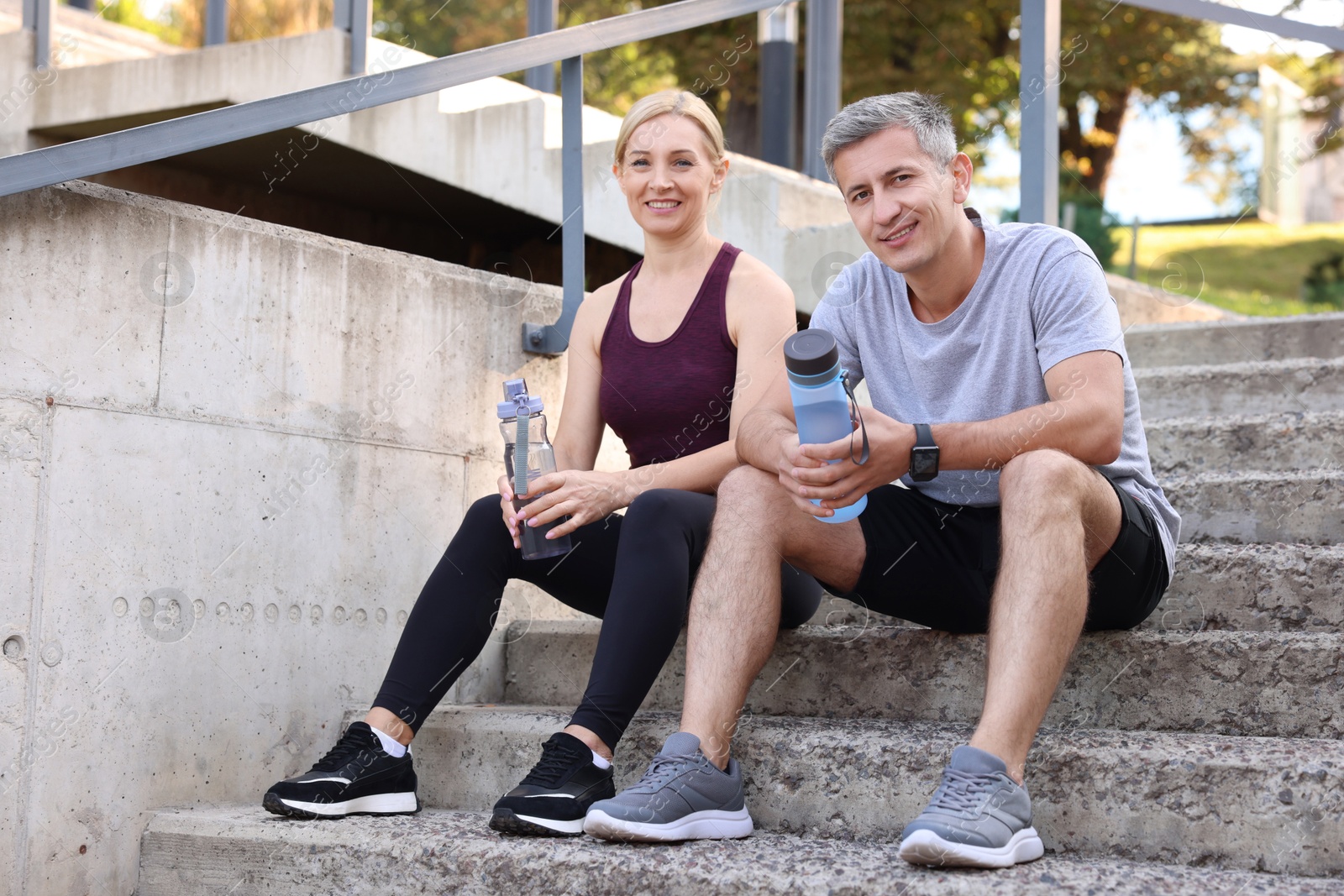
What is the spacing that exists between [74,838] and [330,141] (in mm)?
2543

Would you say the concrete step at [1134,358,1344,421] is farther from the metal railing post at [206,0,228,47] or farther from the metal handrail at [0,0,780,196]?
the metal railing post at [206,0,228,47]

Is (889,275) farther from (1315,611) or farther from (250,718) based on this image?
(250,718)

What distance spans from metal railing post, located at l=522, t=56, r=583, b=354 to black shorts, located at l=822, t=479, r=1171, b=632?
3.66 ft

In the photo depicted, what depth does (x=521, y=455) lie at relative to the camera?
2.62 metres

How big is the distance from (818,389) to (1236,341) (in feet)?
7.69

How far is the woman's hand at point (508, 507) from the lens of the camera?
94.3 inches

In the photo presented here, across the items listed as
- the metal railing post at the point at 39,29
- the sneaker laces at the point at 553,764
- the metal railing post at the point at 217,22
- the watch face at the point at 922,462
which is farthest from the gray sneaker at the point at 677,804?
the metal railing post at the point at 217,22

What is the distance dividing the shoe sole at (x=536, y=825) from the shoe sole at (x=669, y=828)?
3cm

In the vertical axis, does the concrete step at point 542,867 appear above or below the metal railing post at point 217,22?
below

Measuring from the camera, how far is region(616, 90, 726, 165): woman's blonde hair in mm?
2676

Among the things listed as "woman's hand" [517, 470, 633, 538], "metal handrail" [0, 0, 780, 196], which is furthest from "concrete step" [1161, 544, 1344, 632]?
"metal handrail" [0, 0, 780, 196]

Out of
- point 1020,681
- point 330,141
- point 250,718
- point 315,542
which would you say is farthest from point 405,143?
point 1020,681

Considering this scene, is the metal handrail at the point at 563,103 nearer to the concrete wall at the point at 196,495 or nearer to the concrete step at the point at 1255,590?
the concrete wall at the point at 196,495

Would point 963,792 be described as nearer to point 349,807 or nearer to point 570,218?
point 349,807
